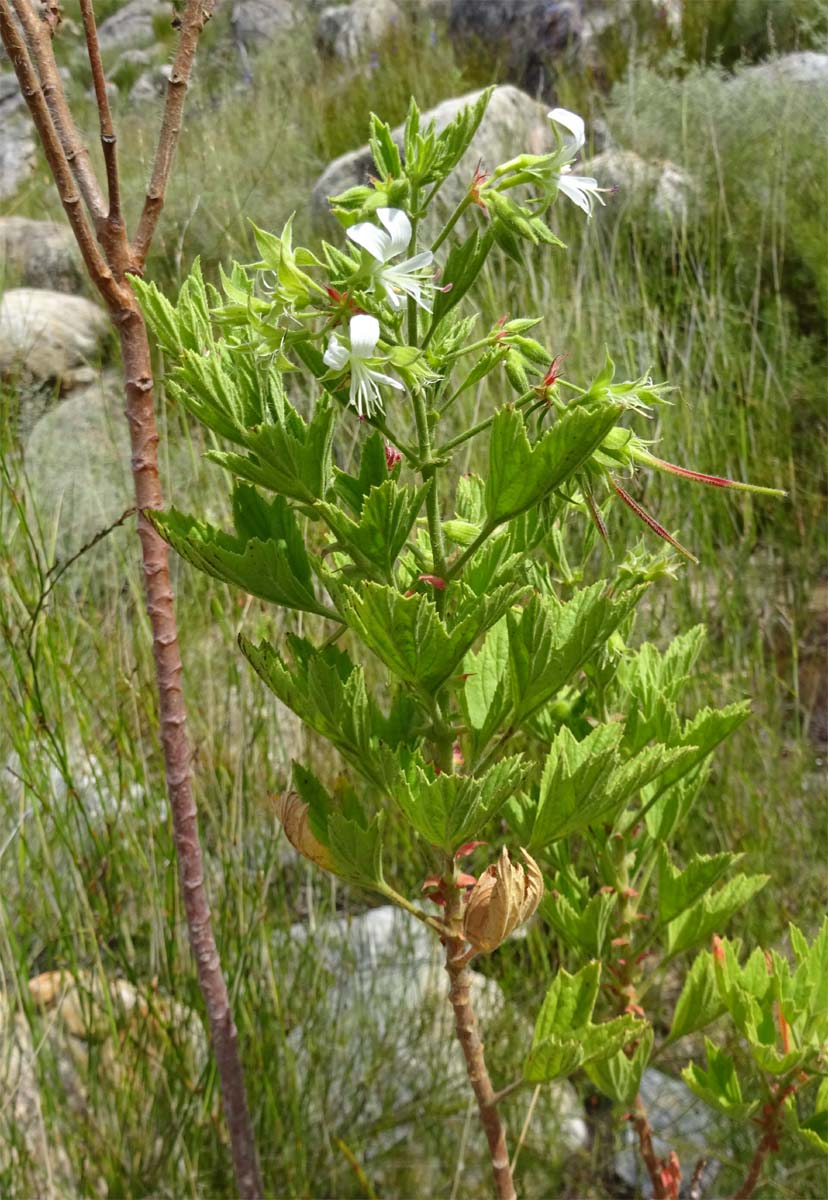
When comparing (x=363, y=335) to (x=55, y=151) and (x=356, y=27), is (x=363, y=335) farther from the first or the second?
(x=356, y=27)

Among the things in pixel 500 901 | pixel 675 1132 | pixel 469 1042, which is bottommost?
pixel 675 1132

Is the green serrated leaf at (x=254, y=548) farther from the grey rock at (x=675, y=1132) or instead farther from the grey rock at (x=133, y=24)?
the grey rock at (x=133, y=24)

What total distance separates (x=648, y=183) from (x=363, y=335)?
208cm

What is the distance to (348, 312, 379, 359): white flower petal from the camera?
46 centimetres

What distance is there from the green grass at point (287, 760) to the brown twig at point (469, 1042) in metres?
0.33

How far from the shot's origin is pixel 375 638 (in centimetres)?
51

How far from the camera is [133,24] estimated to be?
29.1 feet

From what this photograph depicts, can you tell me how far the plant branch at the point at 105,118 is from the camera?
0.59 m

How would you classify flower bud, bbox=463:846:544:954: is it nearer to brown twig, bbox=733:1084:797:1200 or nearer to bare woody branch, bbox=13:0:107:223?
brown twig, bbox=733:1084:797:1200

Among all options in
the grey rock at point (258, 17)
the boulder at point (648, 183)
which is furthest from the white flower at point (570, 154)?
the grey rock at point (258, 17)

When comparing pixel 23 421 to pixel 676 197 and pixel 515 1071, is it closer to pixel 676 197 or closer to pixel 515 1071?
pixel 676 197

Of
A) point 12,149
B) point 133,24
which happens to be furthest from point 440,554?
point 133,24

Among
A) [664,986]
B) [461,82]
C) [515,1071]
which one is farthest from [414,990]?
[461,82]

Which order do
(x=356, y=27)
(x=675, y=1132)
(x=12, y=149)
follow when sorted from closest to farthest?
(x=675, y=1132) → (x=356, y=27) → (x=12, y=149)
